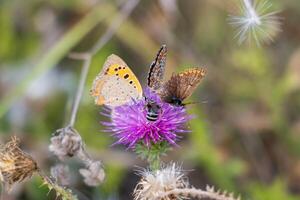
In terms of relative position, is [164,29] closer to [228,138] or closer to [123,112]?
[228,138]

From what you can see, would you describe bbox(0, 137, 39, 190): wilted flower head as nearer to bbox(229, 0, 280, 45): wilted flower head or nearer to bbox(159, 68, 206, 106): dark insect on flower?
bbox(159, 68, 206, 106): dark insect on flower

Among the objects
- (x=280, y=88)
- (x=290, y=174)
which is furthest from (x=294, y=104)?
(x=290, y=174)

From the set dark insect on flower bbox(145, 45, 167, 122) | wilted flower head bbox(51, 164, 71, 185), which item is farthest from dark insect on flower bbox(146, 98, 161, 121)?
wilted flower head bbox(51, 164, 71, 185)

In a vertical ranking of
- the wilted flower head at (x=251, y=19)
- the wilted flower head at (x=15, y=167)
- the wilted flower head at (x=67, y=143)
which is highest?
the wilted flower head at (x=251, y=19)

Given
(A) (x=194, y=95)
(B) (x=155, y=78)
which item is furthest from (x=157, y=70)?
(A) (x=194, y=95)

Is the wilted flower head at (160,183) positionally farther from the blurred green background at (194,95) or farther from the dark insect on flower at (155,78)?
the blurred green background at (194,95)

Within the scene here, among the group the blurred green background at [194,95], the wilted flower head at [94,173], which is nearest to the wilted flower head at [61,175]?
the wilted flower head at [94,173]
